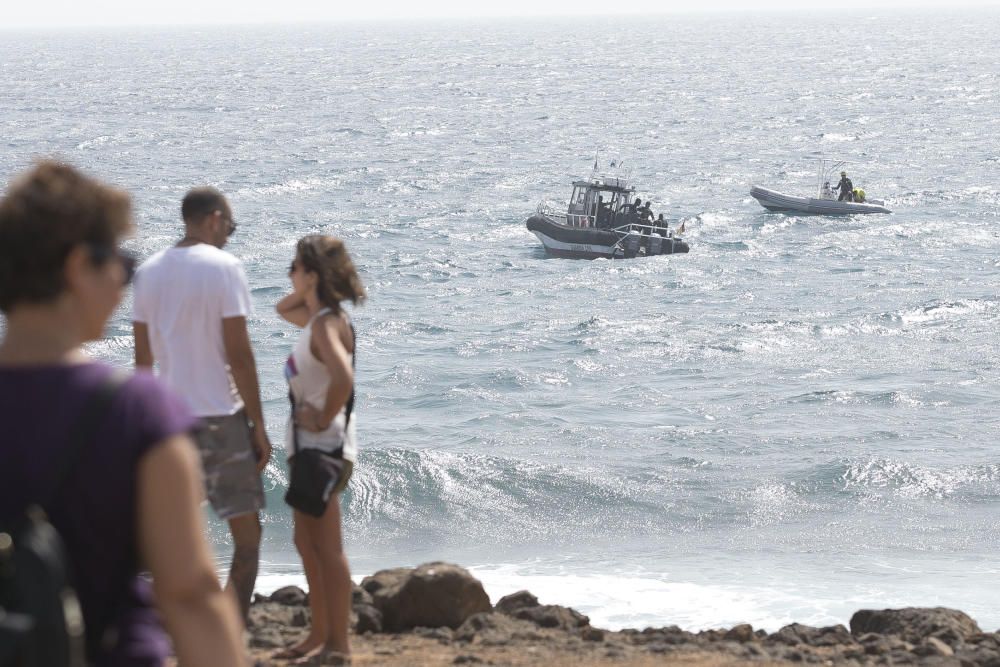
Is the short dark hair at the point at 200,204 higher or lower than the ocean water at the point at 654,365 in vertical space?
higher

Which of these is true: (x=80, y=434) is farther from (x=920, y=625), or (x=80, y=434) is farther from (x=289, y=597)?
(x=920, y=625)

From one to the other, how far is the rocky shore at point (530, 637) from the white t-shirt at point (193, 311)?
1363mm

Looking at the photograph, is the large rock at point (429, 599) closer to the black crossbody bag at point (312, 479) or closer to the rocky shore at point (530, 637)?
the rocky shore at point (530, 637)

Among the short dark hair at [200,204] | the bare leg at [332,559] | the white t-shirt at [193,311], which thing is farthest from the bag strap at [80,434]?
the bare leg at [332,559]

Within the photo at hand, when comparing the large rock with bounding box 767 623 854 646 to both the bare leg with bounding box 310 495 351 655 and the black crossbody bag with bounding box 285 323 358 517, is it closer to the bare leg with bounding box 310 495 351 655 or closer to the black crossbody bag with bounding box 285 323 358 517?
the bare leg with bounding box 310 495 351 655

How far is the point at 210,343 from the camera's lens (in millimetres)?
5434

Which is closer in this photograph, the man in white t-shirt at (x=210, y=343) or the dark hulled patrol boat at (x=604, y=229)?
the man in white t-shirt at (x=210, y=343)

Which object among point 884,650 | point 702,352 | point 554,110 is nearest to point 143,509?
point 884,650

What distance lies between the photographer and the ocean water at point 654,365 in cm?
1554

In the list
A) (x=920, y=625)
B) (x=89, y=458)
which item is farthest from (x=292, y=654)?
(x=89, y=458)

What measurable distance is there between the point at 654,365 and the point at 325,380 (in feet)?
73.0

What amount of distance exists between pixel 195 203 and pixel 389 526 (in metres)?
12.2

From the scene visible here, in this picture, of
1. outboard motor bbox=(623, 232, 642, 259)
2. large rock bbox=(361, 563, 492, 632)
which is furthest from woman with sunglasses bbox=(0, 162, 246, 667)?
outboard motor bbox=(623, 232, 642, 259)

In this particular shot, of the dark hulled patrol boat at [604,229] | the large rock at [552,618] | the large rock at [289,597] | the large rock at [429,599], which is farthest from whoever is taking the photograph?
the dark hulled patrol boat at [604,229]
